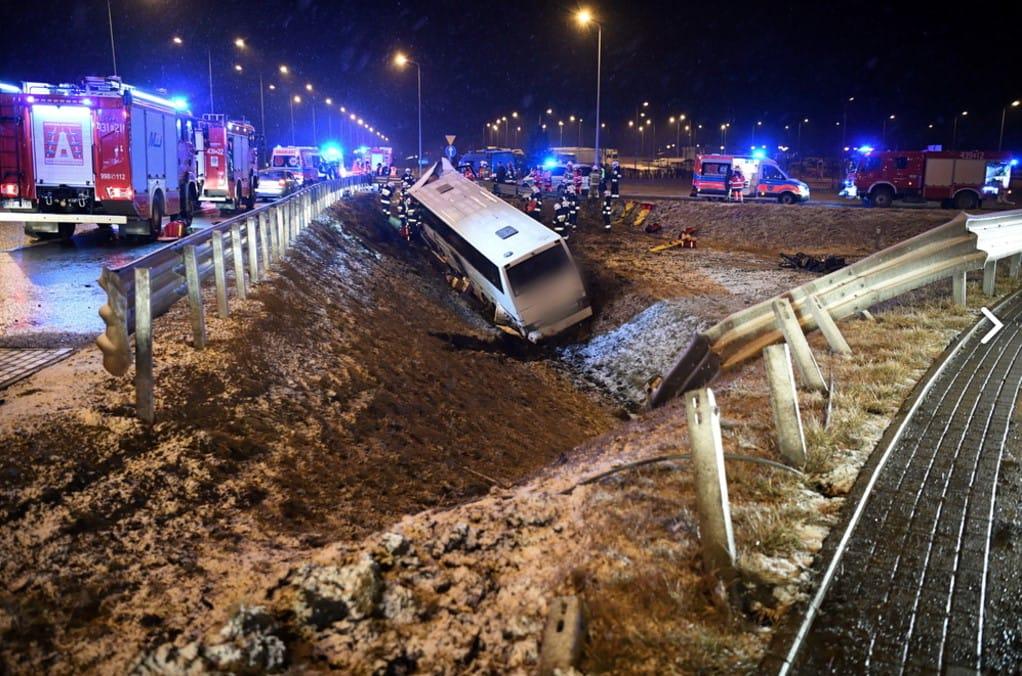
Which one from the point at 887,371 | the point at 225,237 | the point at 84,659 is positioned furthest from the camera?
the point at 225,237

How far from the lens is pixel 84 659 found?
3.90 meters

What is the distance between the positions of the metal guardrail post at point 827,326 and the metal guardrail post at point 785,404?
10.9 ft

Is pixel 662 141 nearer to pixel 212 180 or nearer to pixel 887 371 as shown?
pixel 212 180

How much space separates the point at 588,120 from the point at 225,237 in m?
142

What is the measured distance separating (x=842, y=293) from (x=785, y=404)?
13.2ft

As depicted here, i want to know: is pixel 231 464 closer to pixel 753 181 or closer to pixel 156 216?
pixel 156 216

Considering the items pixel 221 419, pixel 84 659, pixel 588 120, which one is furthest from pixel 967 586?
pixel 588 120

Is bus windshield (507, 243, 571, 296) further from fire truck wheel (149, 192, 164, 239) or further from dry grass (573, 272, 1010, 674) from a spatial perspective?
dry grass (573, 272, 1010, 674)

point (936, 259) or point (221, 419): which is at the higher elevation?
point (936, 259)

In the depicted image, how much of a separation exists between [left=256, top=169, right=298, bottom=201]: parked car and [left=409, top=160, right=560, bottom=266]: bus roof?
647 inches

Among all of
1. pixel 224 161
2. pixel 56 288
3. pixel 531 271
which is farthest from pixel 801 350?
pixel 224 161

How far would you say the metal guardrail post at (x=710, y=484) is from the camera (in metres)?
4.41

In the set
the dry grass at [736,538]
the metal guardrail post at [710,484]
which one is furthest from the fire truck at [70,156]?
the metal guardrail post at [710,484]

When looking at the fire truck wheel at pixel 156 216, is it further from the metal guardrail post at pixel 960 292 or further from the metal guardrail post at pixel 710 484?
the metal guardrail post at pixel 710 484
